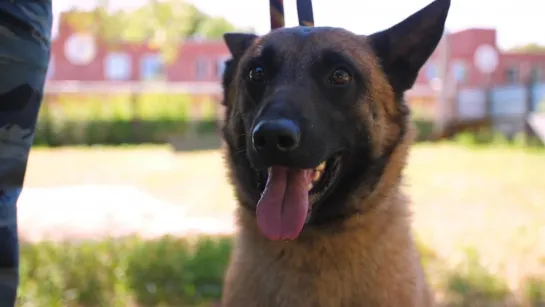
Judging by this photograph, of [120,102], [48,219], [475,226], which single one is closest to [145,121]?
[120,102]

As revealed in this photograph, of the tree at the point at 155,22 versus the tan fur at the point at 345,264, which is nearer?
the tan fur at the point at 345,264

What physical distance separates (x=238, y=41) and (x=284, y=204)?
2.80ft

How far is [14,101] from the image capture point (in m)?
1.78

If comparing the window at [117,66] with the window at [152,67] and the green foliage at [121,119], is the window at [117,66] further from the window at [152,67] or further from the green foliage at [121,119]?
the green foliage at [121,119]

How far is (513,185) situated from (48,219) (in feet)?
18.4

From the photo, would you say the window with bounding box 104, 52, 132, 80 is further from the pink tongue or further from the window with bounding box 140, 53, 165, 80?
the pink tongue

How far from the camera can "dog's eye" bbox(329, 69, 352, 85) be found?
2.10 meters

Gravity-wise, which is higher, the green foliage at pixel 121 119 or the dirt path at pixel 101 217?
the dirt path at pixel 101 217

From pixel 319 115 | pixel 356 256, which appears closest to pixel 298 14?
pixel 319 115

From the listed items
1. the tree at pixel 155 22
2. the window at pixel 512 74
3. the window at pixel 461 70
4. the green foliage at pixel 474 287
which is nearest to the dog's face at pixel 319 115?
the green foliage at pixel 474 287

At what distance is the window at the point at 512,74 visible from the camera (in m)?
26.5

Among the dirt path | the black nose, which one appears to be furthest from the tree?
the black nose

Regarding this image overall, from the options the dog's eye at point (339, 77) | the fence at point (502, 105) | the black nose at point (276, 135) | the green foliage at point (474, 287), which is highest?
the dog's eye at point (339, 77)

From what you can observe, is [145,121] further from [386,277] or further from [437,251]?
[386,277]
